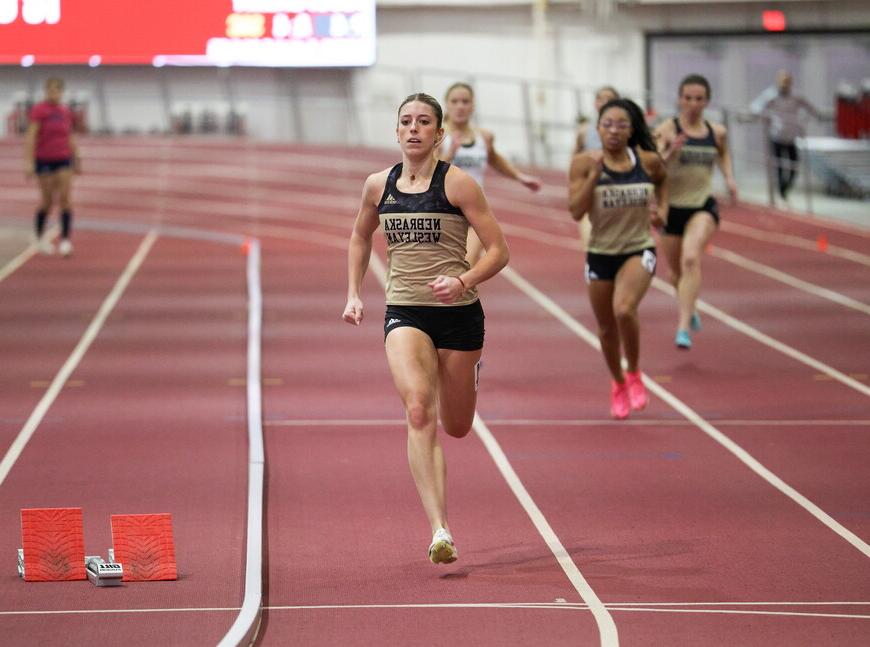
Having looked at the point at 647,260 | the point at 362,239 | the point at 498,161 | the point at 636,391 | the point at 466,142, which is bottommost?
the point at 636,391

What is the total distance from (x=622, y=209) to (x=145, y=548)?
420cm

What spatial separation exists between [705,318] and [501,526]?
282 inches

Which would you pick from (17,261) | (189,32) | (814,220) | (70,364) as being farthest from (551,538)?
(189,32)

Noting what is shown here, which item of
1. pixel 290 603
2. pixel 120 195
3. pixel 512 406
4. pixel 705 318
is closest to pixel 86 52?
pixel 120 195

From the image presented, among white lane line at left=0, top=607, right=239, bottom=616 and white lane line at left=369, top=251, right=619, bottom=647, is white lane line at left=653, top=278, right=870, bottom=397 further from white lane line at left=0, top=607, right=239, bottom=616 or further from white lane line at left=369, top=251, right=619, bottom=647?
white lane line at left=0, top=607, right=239, bottom=616

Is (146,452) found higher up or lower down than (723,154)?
→ lower down

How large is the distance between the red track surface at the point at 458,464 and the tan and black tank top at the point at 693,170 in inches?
47.4

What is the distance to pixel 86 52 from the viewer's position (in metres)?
21.8

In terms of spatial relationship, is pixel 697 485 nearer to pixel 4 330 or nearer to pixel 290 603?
pixel 290 603

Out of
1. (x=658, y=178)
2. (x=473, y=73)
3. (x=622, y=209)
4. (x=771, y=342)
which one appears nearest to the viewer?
(x=622, y=209)

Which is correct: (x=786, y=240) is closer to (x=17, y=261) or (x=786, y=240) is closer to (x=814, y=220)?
(x=814, y=220)

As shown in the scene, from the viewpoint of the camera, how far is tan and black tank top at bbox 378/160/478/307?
6.59 metres

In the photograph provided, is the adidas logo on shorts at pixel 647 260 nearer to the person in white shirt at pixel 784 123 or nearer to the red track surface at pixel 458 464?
the red track surface at pixel 458 464

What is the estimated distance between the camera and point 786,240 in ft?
64.0
